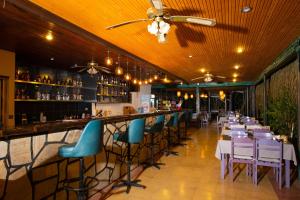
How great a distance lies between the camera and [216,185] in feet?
13.2

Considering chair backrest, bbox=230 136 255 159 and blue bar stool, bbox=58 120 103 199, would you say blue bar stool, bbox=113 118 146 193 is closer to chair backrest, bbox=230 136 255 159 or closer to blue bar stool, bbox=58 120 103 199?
blue bar stool, bbox=58 120 103 199

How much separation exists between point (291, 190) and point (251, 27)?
290 cm

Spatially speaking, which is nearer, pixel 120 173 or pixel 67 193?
pixel 67 193

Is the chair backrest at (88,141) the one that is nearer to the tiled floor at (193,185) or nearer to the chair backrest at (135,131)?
the chair backrest at (135,131)

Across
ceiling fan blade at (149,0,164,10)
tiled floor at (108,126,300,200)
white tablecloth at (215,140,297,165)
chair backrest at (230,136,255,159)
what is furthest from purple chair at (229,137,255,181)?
ceiling fan blade at (149,0,164,10)

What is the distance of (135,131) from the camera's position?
Answer: 12.4ft

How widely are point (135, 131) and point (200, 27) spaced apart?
85.3 inches

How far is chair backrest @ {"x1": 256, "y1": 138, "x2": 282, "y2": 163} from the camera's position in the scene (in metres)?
3.81

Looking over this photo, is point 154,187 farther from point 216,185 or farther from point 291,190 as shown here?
point 291,190

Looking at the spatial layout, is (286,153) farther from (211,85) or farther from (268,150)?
(211,85)

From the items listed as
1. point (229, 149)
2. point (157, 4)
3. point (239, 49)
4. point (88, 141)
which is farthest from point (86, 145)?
point (239, 49)

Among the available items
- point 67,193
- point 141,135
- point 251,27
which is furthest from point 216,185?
point 251,27

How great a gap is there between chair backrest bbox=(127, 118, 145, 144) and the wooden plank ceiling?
167 cm

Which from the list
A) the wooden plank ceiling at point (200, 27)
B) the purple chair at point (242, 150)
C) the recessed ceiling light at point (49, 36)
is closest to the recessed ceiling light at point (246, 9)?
the wooden plank ceiling at point (200, 27)
